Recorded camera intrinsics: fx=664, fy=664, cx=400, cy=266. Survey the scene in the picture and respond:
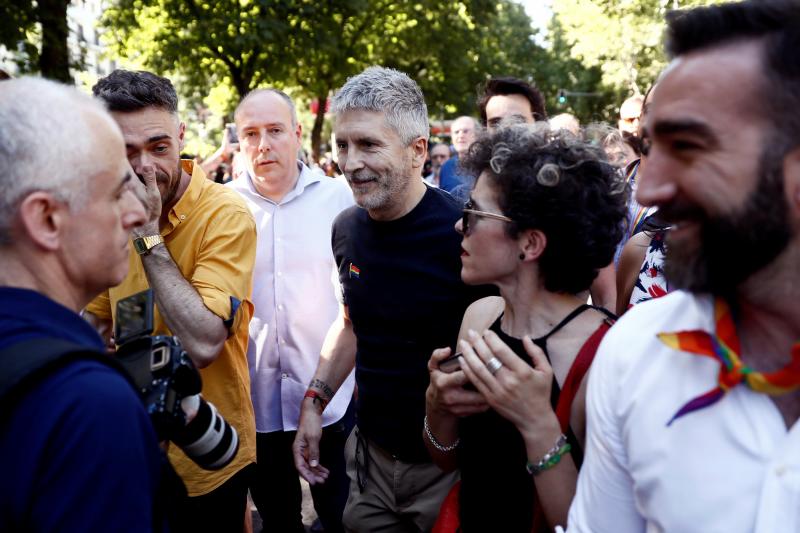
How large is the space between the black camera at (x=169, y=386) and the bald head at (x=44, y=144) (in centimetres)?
40

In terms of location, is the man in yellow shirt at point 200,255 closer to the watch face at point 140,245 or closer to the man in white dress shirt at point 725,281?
the watch face at point 140,245

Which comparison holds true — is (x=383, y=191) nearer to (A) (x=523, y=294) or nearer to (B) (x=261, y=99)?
(A) (x=523, y=294)

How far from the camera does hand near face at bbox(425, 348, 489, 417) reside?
198 cm

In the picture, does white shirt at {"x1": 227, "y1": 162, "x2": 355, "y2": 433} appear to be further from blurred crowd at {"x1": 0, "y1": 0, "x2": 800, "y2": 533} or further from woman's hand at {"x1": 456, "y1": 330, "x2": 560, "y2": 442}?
woman's hand at {"x1": 456, "y1": 330, "x2": 560, "y2": 442}

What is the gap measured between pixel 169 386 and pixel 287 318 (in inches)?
82.5

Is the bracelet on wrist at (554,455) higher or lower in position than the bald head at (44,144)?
lower

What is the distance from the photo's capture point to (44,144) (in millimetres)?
1377

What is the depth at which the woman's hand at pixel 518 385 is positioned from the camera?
1771 mm

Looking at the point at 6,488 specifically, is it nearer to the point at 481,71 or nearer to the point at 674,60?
the point at 674,60

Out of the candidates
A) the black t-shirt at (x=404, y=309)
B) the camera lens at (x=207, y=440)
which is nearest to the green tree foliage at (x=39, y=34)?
the black t-shirt at (x=404, y=309)

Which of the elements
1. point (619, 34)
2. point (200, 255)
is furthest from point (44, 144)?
point (619, 34)

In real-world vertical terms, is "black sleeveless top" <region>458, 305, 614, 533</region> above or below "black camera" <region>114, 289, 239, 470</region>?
below

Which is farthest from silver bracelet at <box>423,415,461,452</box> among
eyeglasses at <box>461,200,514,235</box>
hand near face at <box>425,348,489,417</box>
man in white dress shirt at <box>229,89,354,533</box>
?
man in white dress shirt at <box>229,89,354,533</box>

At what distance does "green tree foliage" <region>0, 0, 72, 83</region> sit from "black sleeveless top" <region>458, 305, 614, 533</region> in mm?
8182
